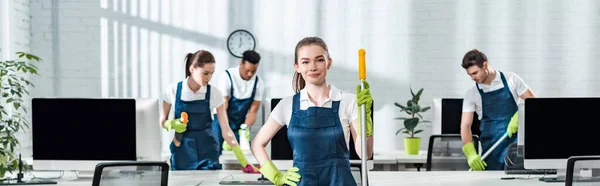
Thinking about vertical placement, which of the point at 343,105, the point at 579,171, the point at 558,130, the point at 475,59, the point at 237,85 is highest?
the point at 475,59

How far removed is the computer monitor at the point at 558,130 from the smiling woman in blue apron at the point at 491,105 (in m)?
0.97

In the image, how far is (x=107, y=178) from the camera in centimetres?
316

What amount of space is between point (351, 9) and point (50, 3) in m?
2.55

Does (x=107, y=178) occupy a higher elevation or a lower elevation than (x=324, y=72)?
lower

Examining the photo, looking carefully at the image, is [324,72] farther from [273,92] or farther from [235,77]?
[273,92]

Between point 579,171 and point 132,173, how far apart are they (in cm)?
170

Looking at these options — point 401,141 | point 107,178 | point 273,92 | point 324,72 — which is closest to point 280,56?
point 273,92

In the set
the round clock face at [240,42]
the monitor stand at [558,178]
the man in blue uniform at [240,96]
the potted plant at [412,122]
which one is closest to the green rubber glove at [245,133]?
the man in blue uniform at [240,96]

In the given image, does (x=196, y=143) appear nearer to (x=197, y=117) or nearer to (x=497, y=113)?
(x=197, y=117)

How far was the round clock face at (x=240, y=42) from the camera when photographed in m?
6.84

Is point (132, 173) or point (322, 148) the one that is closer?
point (322, 148)

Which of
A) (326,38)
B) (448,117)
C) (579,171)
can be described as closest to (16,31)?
(326,38)

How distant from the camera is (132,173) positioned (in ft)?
10.4

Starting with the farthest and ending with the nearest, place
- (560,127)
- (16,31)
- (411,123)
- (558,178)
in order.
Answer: (16,31) < (411,123) < (558,178) < (560,127)
